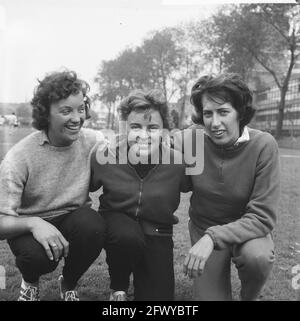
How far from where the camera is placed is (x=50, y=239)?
1.80 metres

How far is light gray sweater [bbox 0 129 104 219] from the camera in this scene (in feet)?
6.18

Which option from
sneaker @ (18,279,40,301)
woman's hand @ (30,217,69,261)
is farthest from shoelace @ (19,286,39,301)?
woman's hand @ (30,217,69,261)

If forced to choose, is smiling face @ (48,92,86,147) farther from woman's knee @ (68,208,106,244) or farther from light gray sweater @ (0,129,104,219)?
woman's knee @ (68,208,106,244)

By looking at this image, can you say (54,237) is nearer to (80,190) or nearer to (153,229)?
(80,190)

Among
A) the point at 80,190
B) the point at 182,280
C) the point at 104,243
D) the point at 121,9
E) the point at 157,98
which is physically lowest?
the point at 182,280

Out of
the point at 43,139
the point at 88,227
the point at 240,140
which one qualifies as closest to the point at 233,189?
the point at 240,140

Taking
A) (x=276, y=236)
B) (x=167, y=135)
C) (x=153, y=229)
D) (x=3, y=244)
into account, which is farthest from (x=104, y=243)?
(x=276, y=236)

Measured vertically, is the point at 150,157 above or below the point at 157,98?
below

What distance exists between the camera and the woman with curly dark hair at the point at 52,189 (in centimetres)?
186

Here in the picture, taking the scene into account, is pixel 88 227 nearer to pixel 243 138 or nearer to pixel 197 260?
pixel 197 260

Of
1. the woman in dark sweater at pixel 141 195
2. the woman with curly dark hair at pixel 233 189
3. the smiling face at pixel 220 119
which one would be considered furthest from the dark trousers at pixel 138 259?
the smiling face at pixel 220 119

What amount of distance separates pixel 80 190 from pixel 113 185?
161mm

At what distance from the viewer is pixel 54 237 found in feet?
5.95

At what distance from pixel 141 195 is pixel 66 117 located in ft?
1.65
